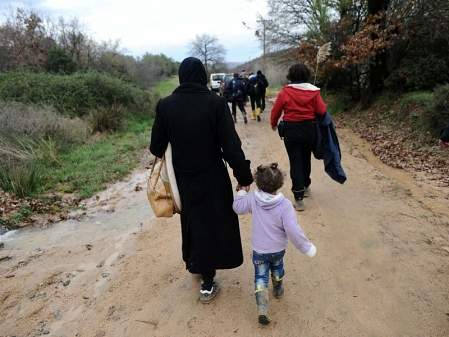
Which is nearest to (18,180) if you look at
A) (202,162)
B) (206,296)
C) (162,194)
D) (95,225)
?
(95,225)

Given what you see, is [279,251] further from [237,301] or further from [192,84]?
[192,84]

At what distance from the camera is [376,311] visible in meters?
2.92

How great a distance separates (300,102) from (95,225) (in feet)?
12.4

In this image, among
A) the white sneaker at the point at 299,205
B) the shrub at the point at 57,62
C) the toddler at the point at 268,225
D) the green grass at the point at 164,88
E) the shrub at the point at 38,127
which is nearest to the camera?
the toddler at the point at 268,225

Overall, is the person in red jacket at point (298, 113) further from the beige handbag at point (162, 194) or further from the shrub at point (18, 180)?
the shrub at point (18, 180)

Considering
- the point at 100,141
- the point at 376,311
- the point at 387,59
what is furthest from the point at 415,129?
the point at 100,141

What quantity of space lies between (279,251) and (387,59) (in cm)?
1150

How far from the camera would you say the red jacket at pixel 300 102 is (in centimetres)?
434

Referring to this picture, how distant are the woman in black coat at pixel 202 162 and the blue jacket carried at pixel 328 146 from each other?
6.97 feet

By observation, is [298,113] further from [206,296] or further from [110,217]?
[110,217]

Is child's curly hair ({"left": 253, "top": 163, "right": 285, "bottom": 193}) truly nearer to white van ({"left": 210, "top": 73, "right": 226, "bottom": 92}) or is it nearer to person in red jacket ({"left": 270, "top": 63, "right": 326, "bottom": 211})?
person in red jacket ({"left": 270, "top": 63, "right": 326, "bottom": 211})

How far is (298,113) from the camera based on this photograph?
448 centimetres


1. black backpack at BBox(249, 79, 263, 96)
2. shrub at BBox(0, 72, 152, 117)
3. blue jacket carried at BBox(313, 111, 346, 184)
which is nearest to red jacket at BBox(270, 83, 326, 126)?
blue jacket carried at BBox(313, 111, 346, 184)

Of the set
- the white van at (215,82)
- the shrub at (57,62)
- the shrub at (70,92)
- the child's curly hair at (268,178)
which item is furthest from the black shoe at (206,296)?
the white van at (215,82)
